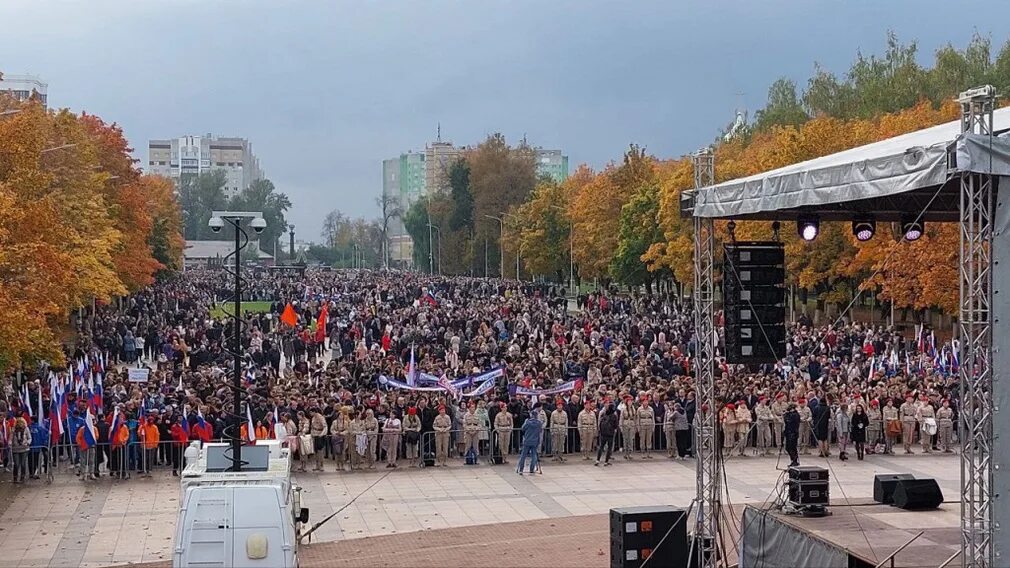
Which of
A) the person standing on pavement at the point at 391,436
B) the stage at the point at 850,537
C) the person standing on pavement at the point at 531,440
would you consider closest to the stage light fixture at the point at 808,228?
the stage at the point at 850,537

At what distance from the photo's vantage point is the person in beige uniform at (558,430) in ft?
90.7

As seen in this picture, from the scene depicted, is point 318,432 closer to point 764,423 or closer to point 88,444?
point 88,444

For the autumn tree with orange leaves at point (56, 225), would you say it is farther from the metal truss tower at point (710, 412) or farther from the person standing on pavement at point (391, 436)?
the metal truss tower at point (710, 412)

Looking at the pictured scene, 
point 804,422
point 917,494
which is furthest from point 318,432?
point 917,494

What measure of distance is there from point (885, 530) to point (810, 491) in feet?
4.55

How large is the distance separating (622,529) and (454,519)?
18.9ft

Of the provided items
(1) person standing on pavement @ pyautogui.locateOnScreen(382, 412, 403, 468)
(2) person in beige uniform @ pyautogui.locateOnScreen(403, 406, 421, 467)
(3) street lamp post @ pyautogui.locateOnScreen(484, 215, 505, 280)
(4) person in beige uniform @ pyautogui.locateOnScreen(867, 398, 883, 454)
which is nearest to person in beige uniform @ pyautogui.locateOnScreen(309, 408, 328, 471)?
(1) person standing on pavement @ pyautogui.locateOnScreen(382, 412, 403, 468)

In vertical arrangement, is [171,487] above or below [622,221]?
below

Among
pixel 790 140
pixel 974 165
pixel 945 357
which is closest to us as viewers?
pixel 974 165

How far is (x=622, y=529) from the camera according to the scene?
55.0ft

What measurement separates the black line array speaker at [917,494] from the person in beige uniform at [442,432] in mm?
10843

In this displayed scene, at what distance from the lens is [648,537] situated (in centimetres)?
1689

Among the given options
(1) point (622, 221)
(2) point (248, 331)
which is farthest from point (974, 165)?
(1) point (622, 221)

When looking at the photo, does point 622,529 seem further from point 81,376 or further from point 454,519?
point 81,376
